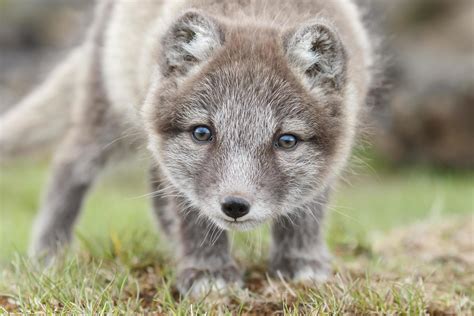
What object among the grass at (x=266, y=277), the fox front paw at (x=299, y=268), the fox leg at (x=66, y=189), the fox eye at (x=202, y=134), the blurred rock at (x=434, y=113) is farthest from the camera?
the blurred rock at (x=434, y=113)

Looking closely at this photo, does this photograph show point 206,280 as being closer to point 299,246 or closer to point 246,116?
point 299,246

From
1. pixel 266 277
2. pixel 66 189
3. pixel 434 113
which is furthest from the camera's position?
pixel 434 113

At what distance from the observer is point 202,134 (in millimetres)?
4086

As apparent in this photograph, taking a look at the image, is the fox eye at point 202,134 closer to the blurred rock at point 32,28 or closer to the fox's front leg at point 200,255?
the fox's front leg at point 200,255

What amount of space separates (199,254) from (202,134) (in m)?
0.95

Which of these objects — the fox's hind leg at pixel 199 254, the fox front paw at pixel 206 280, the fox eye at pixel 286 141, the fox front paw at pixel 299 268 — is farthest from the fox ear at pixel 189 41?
the fox front paw at pixel 299 268

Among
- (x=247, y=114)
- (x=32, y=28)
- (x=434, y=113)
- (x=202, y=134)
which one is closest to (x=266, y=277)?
(x=202, y=134)

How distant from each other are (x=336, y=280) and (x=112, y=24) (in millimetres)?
2914

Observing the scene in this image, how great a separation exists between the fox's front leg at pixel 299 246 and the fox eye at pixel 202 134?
93 centimetres

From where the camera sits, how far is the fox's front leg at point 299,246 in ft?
15.6

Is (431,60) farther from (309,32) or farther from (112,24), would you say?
(309,32)

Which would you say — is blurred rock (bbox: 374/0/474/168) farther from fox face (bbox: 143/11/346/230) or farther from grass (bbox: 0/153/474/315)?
fox face (bbox: 143/11/346/230)

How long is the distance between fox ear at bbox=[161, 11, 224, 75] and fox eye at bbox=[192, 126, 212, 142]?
16.1 inches

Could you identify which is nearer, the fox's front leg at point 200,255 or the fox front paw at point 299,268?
the fox's front leg at point 200,255
